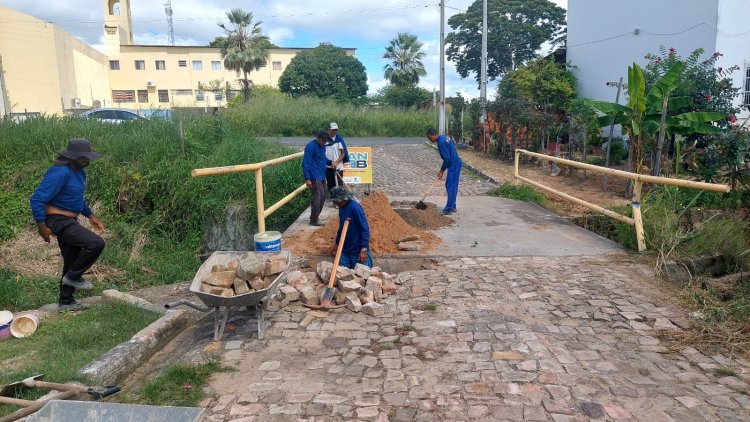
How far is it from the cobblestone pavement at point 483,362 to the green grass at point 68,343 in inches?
34.4

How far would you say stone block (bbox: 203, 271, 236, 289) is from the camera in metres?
4.57

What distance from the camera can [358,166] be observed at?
35.9 ft

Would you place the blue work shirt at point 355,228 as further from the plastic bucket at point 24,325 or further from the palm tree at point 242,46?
the palm tree at point 242,46

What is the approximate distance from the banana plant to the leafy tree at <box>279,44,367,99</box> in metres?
37.1

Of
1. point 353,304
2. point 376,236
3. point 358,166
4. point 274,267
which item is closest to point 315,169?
point 376,236

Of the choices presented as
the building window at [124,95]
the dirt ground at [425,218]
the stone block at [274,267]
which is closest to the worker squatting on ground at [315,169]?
the dirt ground at [425,218]

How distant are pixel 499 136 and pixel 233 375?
15839 millimetres

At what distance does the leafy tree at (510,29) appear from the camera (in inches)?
1635

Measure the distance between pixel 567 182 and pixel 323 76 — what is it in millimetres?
36481

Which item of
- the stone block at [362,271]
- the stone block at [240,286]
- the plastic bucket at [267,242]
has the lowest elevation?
the stone block at [362,271]

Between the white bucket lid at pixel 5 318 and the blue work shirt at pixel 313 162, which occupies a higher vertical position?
the blue work shirt at pixel 313 162

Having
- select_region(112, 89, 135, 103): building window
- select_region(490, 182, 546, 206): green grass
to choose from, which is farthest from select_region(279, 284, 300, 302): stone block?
select_region(112, 89, 135, 103): building window

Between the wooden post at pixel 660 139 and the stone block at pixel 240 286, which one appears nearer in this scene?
the stone block at pixel 240 286

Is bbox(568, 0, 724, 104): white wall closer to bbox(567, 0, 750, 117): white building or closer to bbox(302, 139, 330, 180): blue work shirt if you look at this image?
bbox(567, 0, 750, 117): white building
